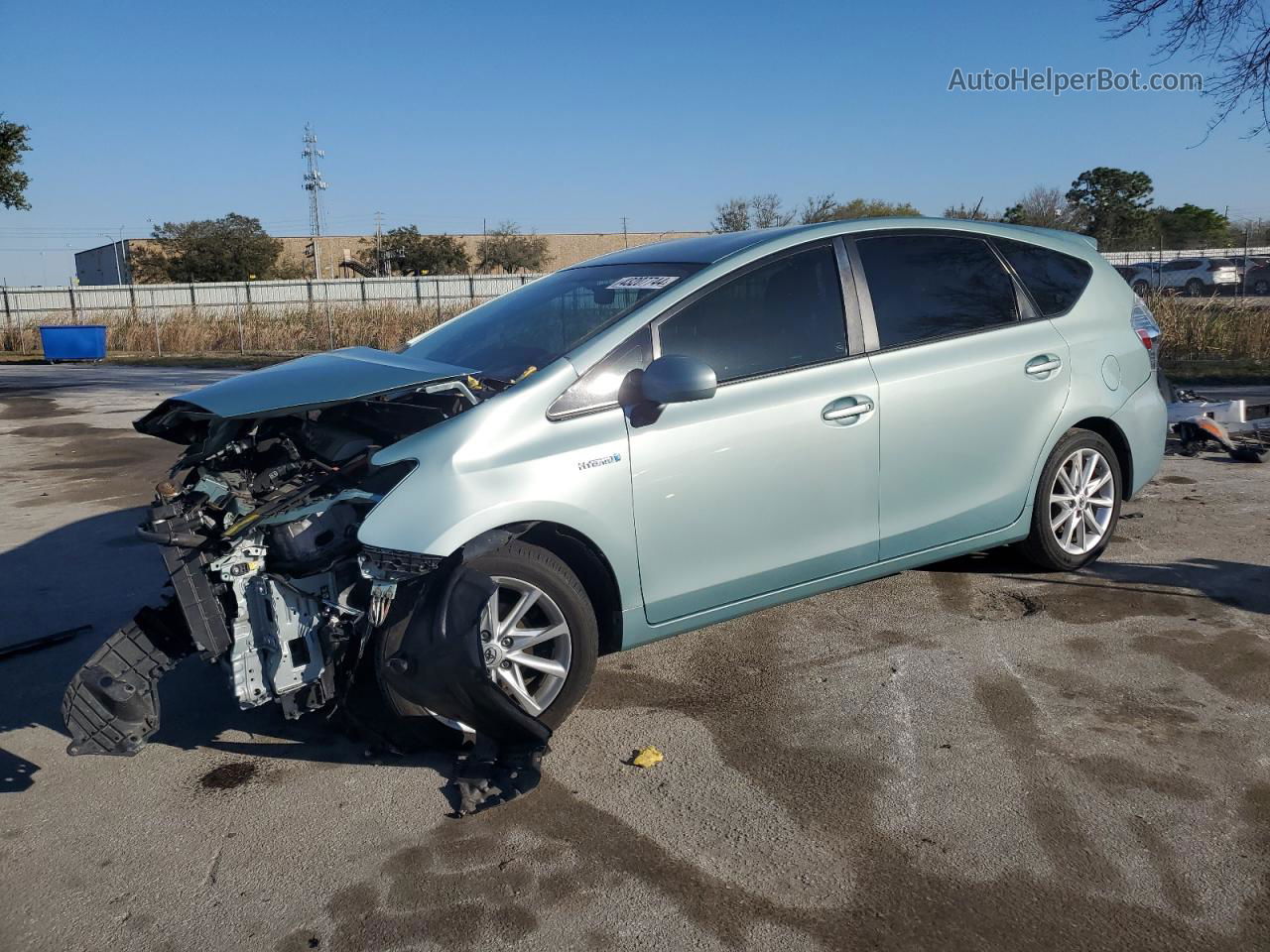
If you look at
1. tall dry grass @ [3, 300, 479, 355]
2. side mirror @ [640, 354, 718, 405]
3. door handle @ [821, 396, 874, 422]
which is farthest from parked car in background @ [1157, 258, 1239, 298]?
side mirror @ [640, 354, 718, 405]

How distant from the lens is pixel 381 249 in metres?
64.8

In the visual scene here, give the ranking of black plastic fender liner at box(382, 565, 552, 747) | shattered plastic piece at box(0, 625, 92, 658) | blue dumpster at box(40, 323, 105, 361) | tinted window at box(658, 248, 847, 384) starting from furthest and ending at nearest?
1. blue dumpster at box(40, 323, 105, 361)
2. shattered plastic piece at box(0, 625, 92, 658)
3. tinted window at box(658, 248, 847, 384)
4. black plastic fender liner at box(382, 565, 552, 747)

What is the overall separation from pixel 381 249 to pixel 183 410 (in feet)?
209

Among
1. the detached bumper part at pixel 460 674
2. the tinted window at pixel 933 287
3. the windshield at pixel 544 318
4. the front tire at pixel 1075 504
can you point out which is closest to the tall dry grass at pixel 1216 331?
the front tire at pixel 1075 504

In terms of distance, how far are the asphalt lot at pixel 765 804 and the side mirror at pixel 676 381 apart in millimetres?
1256

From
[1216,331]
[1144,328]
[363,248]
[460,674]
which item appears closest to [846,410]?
[460,674]

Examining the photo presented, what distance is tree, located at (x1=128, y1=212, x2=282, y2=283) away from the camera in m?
60.5

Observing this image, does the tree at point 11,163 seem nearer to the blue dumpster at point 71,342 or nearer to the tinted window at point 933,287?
the blue dumpster at point 71,342

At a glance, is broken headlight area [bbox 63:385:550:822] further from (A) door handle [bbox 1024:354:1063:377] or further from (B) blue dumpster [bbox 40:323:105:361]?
(B) blue dumpster [bbox 40:323:105:361]

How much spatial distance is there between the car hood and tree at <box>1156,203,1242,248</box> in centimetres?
3712

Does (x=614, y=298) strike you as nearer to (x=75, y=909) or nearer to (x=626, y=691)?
(x=626, y=691)

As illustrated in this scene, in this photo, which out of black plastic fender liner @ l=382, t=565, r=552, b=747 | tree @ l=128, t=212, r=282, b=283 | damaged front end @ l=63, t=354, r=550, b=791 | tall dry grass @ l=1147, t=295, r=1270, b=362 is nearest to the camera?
black plastic fender liner @ l=382, t=565, r=552, b=747

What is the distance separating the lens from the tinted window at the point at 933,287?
481 cm

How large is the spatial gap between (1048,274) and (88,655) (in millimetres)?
5073
